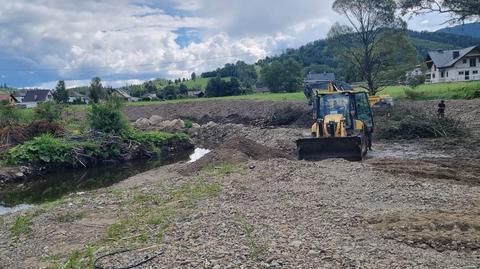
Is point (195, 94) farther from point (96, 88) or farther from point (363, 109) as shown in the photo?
point (363, 109)

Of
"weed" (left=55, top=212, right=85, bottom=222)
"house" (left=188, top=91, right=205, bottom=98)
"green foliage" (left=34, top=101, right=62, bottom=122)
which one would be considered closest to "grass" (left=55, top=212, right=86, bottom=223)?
"weed" (left=55, top=212, right=85, bottom=222)

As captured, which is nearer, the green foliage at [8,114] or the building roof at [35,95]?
the green foliage at [8,114]

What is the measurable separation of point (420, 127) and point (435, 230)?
15.5m

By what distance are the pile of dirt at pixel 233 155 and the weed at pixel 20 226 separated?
5.80 metres

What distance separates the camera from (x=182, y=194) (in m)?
10.9

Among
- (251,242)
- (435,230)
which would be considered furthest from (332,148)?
(251,242)

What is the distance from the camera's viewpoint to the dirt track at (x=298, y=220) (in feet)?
20.2

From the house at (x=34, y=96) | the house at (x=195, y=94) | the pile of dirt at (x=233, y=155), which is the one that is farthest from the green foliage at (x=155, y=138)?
the house at (x=34, y=96)

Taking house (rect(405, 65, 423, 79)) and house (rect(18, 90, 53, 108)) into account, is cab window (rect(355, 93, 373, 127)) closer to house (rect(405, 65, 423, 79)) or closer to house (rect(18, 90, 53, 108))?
house (rect(405, 65, 423, 79))

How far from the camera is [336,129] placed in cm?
1556

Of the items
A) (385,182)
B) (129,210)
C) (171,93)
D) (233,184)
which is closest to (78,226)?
(129,210)

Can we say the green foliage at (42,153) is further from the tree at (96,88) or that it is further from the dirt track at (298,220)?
the tree at (96,88)

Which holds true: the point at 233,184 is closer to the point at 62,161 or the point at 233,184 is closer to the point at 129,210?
the point at 129,210

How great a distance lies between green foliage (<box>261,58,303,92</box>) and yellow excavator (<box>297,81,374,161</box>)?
2134 inches
